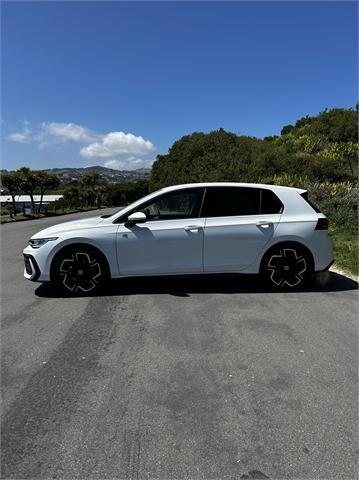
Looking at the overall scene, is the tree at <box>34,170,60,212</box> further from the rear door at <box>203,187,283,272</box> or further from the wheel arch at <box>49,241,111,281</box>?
the rear door at <box>203,187,283,272</box>

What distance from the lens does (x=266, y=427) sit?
8.73ft

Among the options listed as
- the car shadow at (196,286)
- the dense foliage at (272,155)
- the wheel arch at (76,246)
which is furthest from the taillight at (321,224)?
the dense foliage at (272,155)

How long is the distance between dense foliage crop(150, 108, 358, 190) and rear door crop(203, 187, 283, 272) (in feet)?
48.8

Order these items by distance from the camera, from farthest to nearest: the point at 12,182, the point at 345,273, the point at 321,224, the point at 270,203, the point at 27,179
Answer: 1. the point at 27,179
2. the point at 12,182
3. the point at 345,273
4. the point at 270,203
5. the point at 321,224

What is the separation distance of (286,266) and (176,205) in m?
1.83

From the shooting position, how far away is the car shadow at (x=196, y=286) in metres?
5.87

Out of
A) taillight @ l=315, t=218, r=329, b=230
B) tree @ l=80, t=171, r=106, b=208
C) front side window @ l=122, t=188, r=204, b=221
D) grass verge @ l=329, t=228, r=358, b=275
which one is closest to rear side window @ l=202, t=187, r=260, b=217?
front side window @ l=122, t=188, r=204, b=221

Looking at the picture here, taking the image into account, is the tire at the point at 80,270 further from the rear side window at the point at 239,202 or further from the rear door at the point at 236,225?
the rear side window at the point at 239,202

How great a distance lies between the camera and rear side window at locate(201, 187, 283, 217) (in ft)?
19.3

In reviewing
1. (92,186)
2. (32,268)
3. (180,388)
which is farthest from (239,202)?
(92,186)

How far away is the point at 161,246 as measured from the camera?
5.70m

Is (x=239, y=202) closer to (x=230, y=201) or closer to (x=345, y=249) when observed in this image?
(x=230, y=201)

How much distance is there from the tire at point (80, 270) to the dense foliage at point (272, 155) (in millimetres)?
15912

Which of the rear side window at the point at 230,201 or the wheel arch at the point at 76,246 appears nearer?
the wheel arch at the point at 76,246
